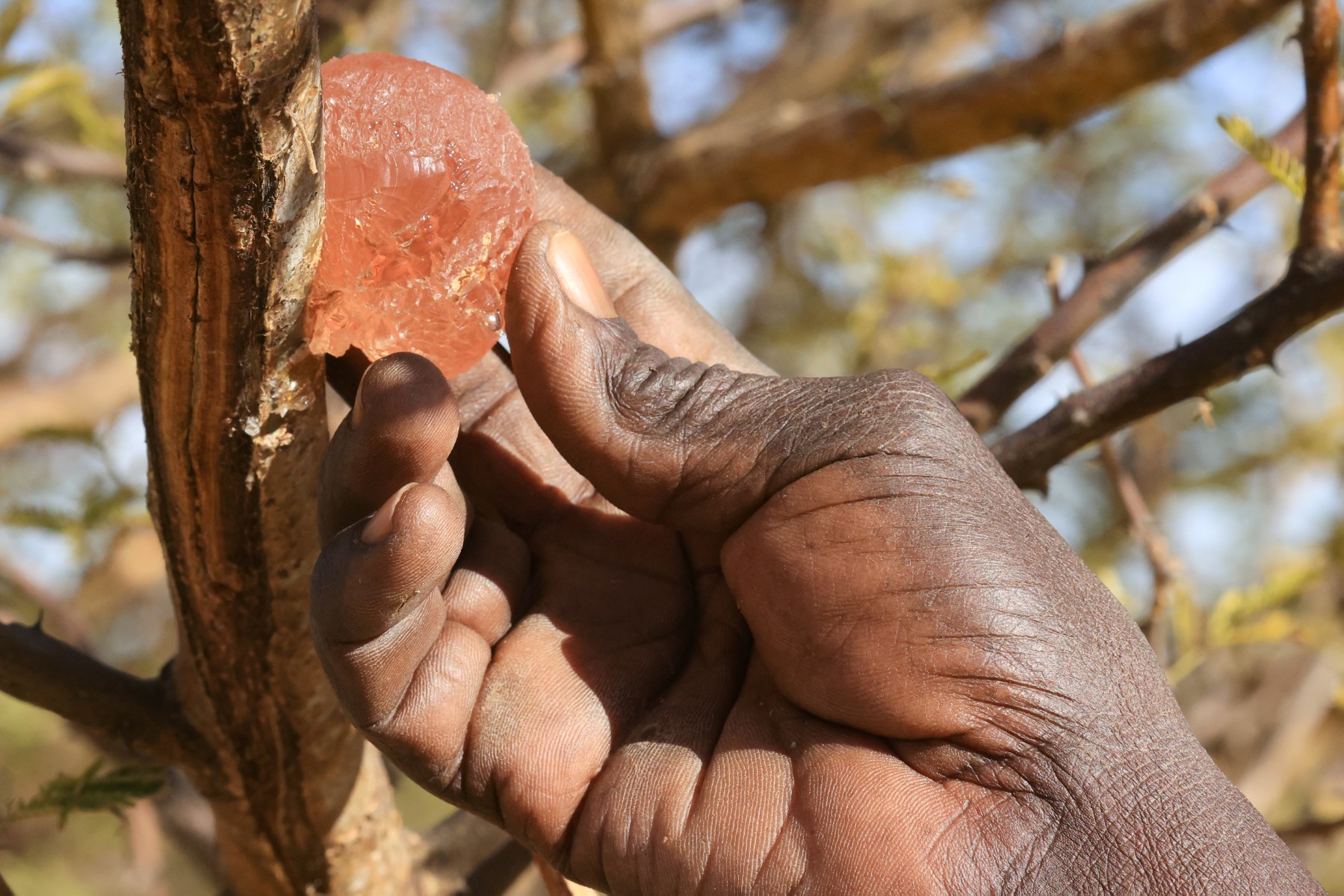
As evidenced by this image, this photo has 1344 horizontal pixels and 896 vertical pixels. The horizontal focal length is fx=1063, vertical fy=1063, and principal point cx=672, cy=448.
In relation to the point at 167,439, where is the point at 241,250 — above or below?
above

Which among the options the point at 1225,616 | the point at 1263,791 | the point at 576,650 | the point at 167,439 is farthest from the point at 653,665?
the point at 1263,791

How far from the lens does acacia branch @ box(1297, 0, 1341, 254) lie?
151 centimetres

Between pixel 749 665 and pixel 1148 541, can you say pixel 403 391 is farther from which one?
pixel 1148 541

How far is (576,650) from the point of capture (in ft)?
4.69

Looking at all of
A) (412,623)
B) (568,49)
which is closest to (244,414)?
(412,623)

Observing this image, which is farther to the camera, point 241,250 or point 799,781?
point 799,781

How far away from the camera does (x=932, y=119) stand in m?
3.11

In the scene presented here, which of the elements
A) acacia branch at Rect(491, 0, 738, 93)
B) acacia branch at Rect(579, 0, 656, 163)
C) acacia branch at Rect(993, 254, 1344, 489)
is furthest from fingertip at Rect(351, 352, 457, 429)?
acacia branch at Rect(491, 0, 738, 93)

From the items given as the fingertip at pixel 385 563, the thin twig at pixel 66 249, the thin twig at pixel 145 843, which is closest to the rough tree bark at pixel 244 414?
the fingertip at pixel 385 563

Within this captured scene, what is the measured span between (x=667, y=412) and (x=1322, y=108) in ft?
3.42

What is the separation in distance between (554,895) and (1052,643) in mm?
911

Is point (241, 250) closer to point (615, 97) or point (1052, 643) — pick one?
point (1052, 643)

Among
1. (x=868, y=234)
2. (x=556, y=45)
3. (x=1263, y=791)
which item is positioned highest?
(x=556, y=45)

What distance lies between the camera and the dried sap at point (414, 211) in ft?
4.20
